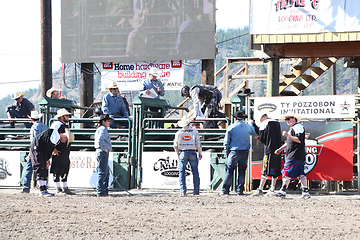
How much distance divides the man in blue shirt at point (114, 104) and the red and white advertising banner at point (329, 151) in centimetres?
442

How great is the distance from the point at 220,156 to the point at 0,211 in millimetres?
5682

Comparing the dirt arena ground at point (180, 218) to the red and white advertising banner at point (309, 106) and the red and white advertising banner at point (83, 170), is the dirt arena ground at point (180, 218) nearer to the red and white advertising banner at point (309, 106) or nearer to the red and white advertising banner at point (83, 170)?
the red and white advertising banner at point (309, 106)

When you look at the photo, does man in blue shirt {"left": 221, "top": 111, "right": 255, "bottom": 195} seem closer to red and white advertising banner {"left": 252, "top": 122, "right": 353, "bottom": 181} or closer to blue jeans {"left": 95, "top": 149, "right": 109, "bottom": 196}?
red and white advertising banner {"left": 252, "top": 122, "right": 353, "bottom": 181}

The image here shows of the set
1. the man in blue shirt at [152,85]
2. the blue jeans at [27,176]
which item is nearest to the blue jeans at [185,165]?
the man in blue shirt at [152,85]

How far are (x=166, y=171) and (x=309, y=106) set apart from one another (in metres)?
3.83

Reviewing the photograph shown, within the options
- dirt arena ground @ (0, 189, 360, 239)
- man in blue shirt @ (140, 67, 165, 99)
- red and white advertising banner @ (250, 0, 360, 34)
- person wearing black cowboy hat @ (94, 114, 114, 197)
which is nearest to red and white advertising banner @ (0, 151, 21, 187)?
dirt arena ground @ (0, 189, 360, 239)

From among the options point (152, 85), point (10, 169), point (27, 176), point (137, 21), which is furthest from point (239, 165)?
point (137, 21)

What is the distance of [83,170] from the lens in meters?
13.0

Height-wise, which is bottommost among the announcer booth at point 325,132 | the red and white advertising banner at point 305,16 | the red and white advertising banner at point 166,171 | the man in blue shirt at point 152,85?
the red and white advertising banner at point 166,171

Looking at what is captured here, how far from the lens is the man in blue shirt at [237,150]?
1123 cm

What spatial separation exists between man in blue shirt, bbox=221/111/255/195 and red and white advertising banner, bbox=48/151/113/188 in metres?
3.30

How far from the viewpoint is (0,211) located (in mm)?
8430

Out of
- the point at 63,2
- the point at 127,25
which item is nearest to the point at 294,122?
the point at 127,25

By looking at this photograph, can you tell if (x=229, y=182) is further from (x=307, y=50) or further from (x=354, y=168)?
(x=307, y=50)
